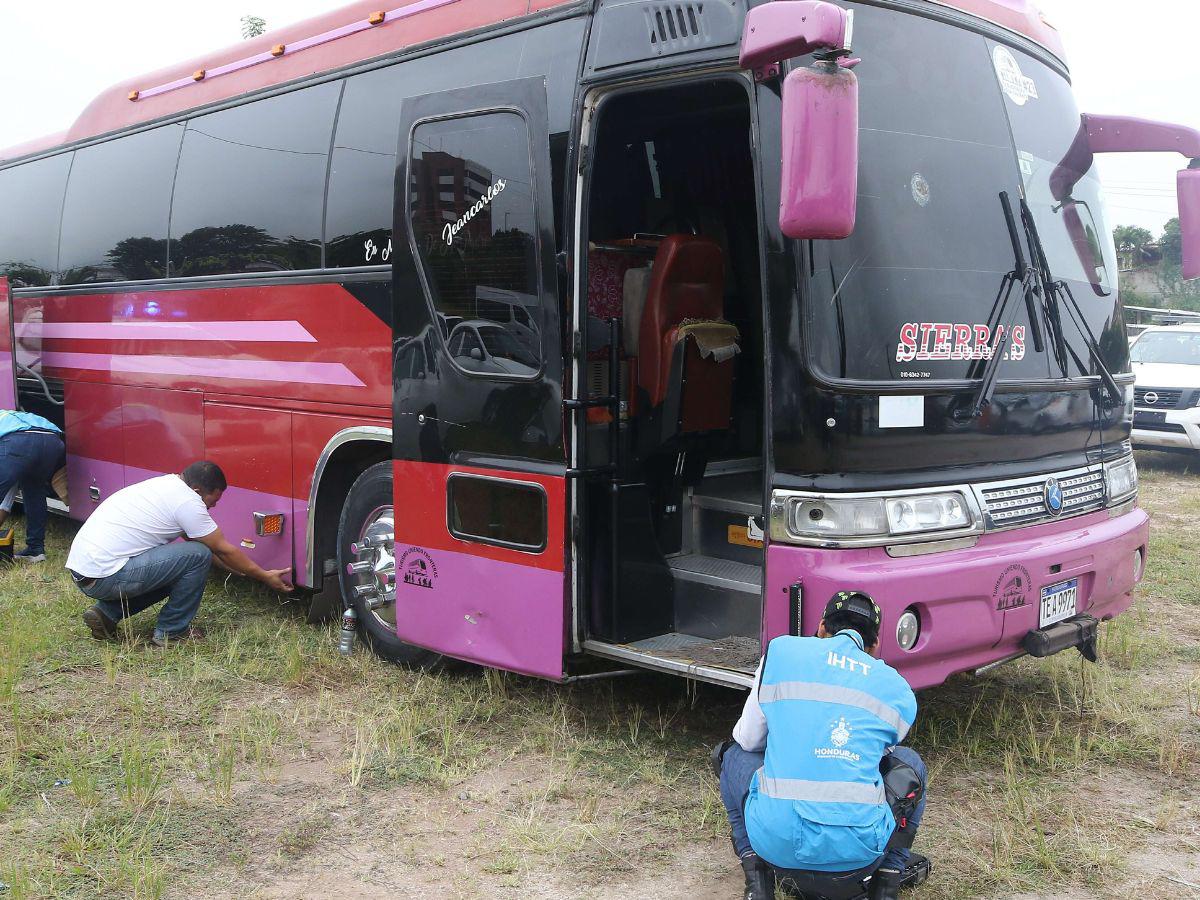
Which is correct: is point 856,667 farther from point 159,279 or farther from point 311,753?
point 159,279

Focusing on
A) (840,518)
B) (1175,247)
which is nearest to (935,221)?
(840,518)

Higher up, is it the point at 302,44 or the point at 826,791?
the point at 302,44

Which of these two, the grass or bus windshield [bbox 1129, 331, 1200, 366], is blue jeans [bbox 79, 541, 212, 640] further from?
bus windshield [bbox 1129, 331, 1200, 366]

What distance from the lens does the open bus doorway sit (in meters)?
4.97

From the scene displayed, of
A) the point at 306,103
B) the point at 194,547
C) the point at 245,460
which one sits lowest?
the point at 194,547

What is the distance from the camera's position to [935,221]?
4445mm

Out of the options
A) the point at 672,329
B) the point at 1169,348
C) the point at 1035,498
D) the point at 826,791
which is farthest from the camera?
the point at 1169,348

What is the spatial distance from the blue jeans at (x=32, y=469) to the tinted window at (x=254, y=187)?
210cm

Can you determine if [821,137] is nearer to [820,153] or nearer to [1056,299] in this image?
[820,153]

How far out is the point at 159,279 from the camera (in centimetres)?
747

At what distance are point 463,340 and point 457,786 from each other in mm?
1959

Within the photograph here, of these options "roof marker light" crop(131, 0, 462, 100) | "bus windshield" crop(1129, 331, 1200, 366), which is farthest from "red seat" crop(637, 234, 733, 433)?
"bus windshield" crop(1129, 331, 1200, 366)

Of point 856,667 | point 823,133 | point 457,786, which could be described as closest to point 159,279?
point 457,786

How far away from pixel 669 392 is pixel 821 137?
5.63 ft
